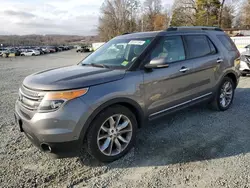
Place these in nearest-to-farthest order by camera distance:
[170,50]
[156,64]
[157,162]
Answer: [157,162] < [156,64] < [170,50]

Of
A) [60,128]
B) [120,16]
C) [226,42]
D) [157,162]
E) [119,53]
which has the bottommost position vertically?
[157,162]

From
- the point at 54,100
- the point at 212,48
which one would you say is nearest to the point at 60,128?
the point at 54,100

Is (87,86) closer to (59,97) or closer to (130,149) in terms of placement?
(59,97)

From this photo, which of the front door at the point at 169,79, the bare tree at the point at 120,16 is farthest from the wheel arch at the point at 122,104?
the bare tree at the point at 120,16

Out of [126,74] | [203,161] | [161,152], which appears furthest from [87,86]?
[203,161]

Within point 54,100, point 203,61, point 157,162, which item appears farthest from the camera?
point 203,61

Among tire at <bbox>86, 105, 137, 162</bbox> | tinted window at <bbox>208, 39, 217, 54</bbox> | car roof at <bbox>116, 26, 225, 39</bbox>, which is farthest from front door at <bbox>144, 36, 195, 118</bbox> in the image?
tinted window at <bbox>208, 39, 217, 54</bbox>

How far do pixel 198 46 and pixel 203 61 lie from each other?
304 millimetres

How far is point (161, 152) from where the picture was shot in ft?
10.5

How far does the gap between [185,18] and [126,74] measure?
5065 cm

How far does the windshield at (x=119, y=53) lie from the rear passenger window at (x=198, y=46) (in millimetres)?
896

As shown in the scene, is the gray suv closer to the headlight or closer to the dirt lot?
the headlight

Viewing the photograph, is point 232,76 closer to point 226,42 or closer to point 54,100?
point 226,42

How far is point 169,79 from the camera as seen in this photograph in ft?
11.3
